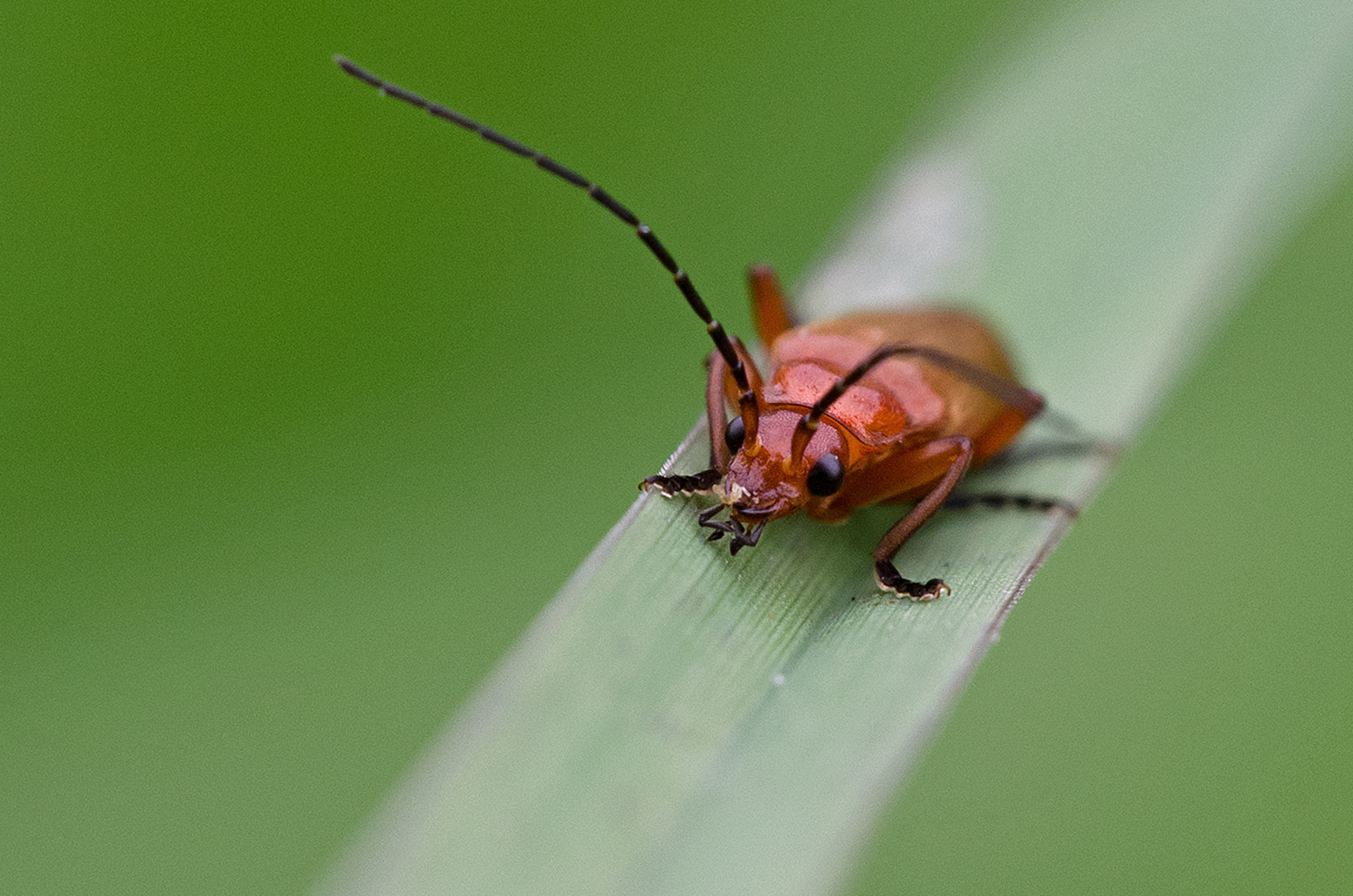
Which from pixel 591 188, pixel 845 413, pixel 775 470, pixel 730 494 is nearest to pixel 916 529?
pixel 845 413

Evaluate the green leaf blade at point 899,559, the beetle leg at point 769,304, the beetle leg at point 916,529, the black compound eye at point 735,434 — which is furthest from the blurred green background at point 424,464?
the black compound eye at point 735,434

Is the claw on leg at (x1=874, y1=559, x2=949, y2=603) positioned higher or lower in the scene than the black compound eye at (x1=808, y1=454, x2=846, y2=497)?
lower

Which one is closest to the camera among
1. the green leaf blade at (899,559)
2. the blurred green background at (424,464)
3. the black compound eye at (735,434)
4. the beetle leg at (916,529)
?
the green leaf blade at (899,559)

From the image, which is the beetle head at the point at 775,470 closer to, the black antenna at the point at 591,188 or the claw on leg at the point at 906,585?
the black antenna at the point at 591,188

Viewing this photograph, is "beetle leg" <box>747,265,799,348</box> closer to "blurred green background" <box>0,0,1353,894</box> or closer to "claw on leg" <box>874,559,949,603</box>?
"blurred green background" <box>0,0,1353,894</box>

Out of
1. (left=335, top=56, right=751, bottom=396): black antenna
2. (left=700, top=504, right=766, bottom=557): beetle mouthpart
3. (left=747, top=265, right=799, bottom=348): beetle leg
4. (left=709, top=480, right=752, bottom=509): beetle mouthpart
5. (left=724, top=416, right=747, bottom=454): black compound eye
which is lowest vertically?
(left=700, top=504, right=766, bottom=557): beetle mouthpart

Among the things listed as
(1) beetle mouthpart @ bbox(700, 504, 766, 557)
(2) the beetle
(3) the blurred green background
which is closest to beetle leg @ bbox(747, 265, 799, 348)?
(2) the beetle

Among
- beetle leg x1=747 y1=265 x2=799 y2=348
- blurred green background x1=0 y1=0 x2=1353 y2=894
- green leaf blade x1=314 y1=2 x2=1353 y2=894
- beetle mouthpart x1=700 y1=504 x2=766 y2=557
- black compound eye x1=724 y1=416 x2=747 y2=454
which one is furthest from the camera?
beetle leg x1=747 y1=265 x2=799 y2=348
